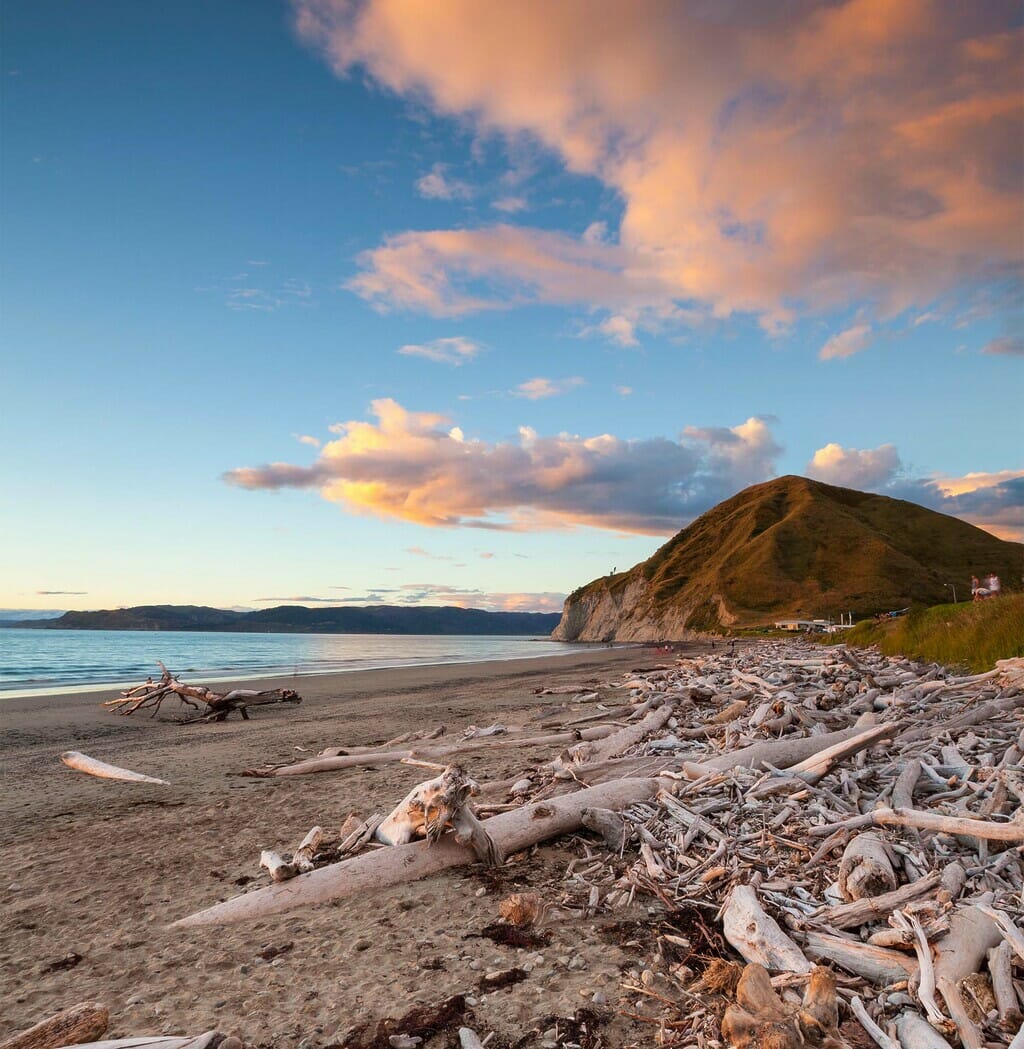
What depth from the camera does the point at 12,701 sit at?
22.5m

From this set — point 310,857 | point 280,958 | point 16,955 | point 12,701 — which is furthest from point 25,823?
point 12,701

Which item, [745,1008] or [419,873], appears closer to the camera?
[745,1008]

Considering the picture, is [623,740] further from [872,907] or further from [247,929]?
[247,929]

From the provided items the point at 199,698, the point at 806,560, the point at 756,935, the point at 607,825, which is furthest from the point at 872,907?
the point at 806,560

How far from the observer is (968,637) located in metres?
13.8

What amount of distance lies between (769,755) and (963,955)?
3461mm

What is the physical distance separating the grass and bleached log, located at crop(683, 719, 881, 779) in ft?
24.0

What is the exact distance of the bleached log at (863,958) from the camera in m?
3.18

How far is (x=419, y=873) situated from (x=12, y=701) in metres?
24.2

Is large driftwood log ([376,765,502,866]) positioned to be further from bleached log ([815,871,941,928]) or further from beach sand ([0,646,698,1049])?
bleached log ([815,871,941,928])

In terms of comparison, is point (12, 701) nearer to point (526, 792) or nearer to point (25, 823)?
point (25, 823)

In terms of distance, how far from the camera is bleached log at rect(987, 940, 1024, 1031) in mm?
2756

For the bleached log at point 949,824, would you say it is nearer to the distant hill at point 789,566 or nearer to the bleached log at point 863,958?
the bleached log at point 863,958

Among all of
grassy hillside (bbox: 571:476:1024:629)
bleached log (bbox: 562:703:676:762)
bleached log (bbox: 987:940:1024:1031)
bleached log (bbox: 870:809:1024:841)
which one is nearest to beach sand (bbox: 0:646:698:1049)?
bleached log (bbox: 562:703:676:762)
